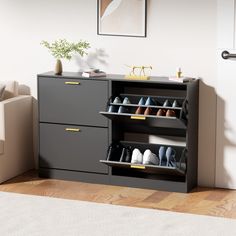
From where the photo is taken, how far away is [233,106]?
20.5 feet

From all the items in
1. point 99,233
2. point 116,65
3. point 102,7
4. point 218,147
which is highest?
point 102,7

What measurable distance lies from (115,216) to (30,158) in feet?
5.46

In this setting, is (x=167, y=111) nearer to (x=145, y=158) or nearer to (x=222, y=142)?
(x=145, y=158)

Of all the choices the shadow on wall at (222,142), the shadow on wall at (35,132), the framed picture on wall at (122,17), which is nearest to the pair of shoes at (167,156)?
the shadow on wall at (222,142)

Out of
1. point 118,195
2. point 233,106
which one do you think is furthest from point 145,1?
point 118,195

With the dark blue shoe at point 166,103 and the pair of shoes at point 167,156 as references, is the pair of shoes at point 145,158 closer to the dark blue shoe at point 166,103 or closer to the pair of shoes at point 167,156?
the pair of shoes at point 167,156

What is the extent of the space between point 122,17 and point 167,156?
125 centimetres

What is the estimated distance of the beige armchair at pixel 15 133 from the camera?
6539 mm

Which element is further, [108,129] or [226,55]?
[108,129]

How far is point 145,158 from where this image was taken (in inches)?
246

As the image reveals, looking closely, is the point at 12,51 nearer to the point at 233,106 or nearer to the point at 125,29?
the point at 125,29

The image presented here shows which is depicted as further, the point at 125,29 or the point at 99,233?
the point at 125,29

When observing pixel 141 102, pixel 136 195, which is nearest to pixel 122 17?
pixel 141 102

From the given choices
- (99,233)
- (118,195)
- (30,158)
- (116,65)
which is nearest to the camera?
(99,233)
